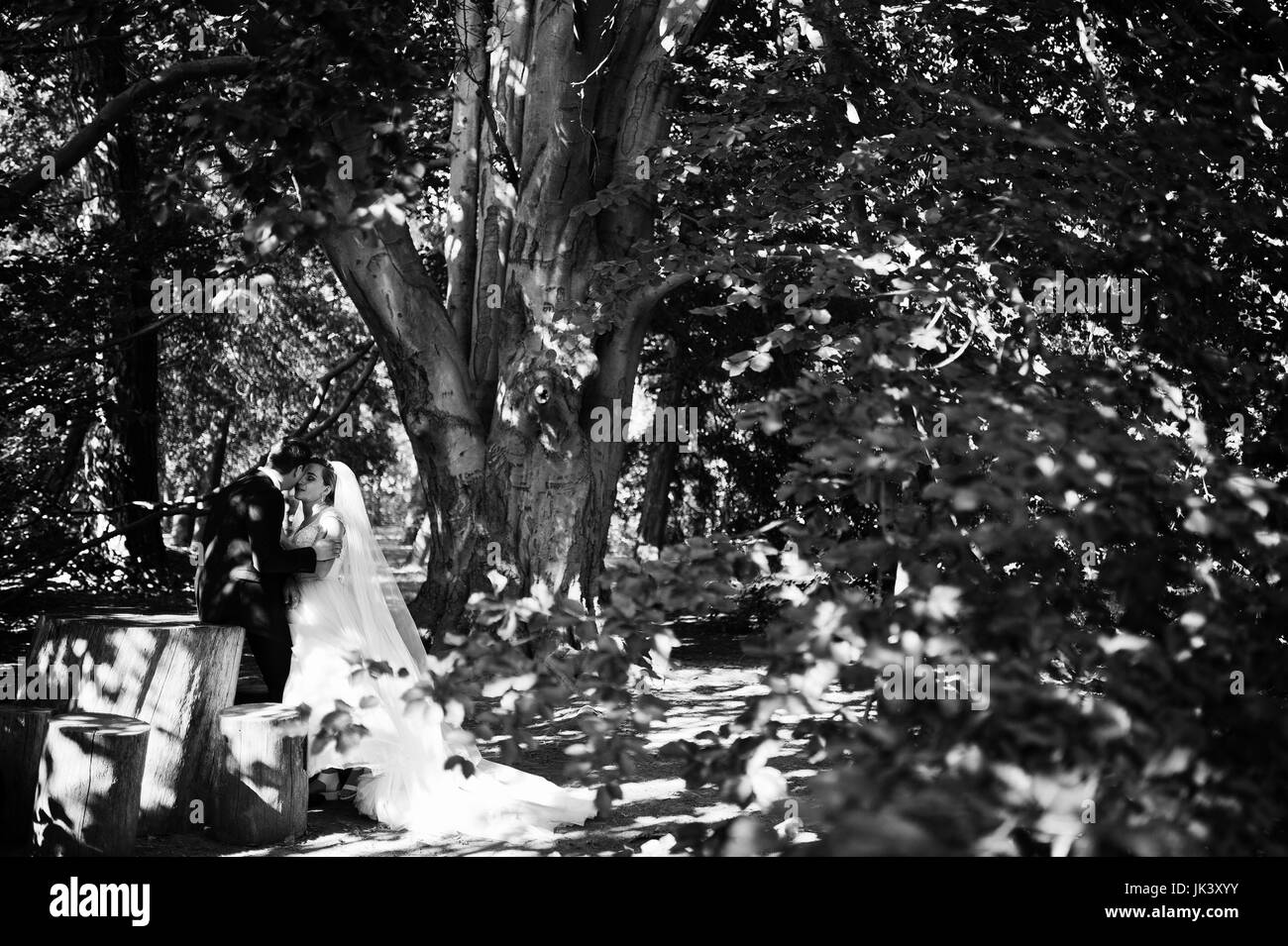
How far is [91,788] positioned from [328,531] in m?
2.23

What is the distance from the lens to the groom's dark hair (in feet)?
24.7

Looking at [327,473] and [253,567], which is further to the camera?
[327,473]

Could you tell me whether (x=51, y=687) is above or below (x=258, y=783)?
above

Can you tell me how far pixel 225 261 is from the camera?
13.2 metres

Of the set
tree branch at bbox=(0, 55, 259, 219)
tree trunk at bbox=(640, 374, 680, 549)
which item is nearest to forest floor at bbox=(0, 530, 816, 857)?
tree branch at bbox=(0, 55, 259, 219)

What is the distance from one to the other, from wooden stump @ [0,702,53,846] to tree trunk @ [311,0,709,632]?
471 centimetres

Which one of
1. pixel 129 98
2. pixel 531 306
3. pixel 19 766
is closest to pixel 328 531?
pixel 19 766

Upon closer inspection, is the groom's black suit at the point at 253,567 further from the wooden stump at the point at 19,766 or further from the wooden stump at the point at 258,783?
the wooden stump at the point at 19,766

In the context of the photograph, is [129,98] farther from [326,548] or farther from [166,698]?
[166,698]

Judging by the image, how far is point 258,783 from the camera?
245 inches

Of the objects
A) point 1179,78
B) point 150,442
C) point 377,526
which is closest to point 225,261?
point 150,442

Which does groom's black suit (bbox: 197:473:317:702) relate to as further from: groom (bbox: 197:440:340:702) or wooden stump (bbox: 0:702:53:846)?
wooden stump (bbox: 0:702:53:846)

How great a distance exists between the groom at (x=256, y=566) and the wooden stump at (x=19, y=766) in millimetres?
1371
